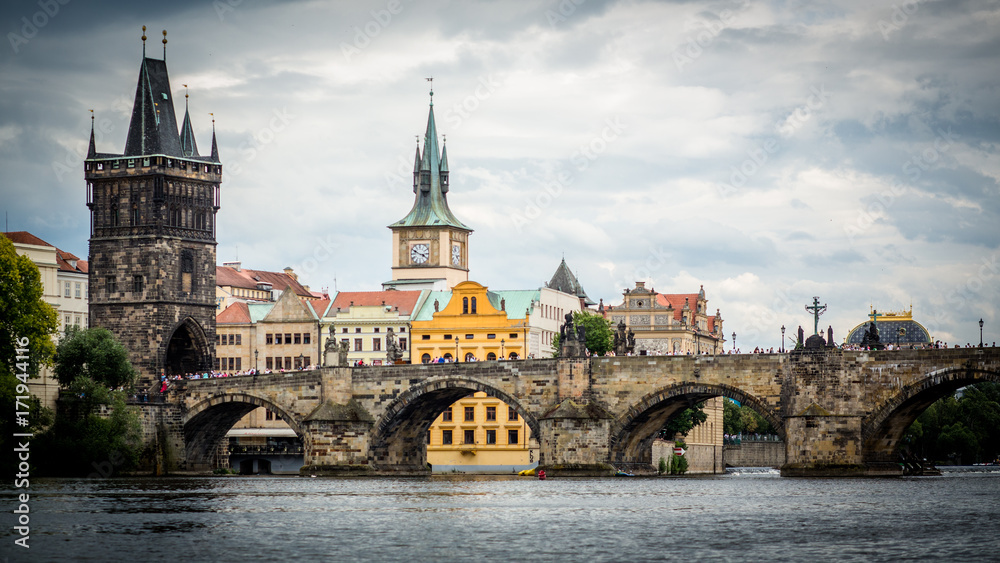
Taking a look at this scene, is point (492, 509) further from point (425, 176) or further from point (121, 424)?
point (425, 176)

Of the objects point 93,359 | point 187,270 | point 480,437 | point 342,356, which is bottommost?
point 480,437

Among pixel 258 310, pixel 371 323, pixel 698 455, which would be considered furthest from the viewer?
pixel 698 455

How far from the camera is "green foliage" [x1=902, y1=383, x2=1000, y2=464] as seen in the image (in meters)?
134

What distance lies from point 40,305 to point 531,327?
143ft

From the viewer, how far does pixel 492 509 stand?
6078cm

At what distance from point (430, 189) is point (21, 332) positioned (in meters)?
60.7

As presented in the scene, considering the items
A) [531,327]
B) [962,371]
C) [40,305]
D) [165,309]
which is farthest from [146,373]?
[962,371]

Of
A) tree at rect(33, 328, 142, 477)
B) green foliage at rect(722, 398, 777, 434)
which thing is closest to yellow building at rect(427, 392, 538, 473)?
tree at rect(33, 328, 142, 477)

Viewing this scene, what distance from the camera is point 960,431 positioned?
5251 inches

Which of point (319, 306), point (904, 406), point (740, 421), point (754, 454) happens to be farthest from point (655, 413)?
point (740, 421)

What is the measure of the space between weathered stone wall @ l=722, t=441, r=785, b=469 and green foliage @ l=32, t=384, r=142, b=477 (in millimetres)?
70642

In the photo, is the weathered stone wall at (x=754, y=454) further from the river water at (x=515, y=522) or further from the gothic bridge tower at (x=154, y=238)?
the river water at (x=515, y=522)

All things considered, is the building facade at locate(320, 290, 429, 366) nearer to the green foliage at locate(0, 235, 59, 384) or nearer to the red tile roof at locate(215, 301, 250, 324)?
the red tile roof at locate(215, 301, 250, 324)

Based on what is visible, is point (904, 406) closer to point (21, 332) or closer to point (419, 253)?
point (21, 332)
